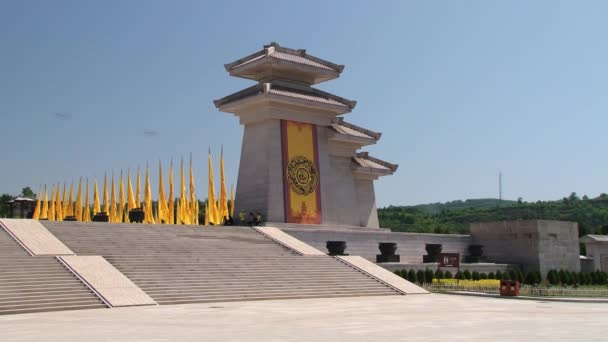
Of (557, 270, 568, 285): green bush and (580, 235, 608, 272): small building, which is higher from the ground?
(580, 235, 608, 272): small building

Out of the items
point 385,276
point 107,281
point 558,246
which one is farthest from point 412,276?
point 107,281

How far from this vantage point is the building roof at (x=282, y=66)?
34.4m

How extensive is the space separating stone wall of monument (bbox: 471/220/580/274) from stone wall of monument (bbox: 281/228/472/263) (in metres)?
1.17

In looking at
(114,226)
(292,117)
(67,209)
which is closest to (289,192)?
(292,117)

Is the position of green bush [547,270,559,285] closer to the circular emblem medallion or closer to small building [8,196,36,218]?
the circular emblem medallion

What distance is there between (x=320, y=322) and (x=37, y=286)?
339 inches

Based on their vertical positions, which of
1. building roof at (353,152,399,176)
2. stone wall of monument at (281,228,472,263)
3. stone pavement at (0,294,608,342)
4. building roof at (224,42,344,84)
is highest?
building roof at (224,42,344,84)

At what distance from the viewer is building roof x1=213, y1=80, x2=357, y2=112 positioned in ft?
109

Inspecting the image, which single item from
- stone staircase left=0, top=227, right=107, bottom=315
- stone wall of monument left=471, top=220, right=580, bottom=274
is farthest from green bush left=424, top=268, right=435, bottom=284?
stone staircase left=0, top=227, right=107, bottom=315

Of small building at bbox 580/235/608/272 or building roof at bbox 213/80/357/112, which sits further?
small building at bbox 580/235/608/272

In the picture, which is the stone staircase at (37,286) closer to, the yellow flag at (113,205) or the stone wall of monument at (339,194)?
the stone wall of monument at (339,194)

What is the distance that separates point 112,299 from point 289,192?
16.4 metres

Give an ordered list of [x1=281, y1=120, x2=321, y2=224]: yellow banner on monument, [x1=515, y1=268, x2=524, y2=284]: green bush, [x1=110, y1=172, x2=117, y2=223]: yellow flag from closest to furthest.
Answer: [x1=515, y1=268, x2=524, y2=284]: green bush
[x1=281, y1=120, x2=321, y2=224]: yellow banner on monument
[x1=110, y1=172, x2=117, y2=223]: yellow flag

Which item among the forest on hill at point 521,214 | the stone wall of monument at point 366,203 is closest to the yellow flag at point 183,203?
the stone wall of monument at point 366,203
